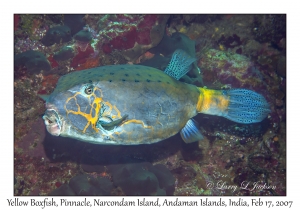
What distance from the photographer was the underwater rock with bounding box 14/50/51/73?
4938 millimetres

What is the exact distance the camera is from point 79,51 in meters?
5.73

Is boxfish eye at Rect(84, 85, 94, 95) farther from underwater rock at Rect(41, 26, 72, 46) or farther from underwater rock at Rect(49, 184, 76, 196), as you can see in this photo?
underwater rock at Rect(41, 26, 72, 46)

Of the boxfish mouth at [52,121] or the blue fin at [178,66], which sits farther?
the blue fin at [178,66]

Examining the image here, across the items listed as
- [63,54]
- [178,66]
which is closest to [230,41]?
[178,66]

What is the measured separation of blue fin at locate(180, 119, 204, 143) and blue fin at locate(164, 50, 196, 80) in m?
0.93

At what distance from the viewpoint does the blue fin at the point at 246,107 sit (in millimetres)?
4242

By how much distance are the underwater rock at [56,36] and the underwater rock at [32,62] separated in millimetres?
702

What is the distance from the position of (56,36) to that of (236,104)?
4.71 meters

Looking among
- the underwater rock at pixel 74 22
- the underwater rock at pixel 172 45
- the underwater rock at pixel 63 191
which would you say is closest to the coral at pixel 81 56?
the underwater rock at pixel 74 22

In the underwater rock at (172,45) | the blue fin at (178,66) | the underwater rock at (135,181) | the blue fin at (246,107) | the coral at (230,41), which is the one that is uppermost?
the coral at (230,41)

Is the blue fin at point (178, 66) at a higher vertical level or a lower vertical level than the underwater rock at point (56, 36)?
lower

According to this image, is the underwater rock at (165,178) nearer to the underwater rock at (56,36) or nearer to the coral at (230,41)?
the underwater rock at (56,36)

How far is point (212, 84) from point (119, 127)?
325cm

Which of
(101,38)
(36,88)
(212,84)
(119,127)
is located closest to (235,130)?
(212,84)
